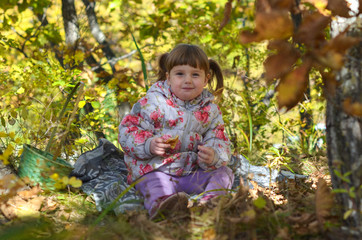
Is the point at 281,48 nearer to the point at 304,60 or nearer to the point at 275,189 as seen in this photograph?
the point at 304,60

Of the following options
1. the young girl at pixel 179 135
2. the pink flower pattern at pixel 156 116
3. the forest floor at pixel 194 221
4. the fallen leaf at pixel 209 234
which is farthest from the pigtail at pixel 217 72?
the fallen leaf at pixel 209 234

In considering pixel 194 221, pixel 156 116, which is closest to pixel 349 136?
pixel 194 221

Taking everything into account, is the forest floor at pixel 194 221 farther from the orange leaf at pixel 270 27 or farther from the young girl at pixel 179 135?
the orange leaf at pixel 270 27

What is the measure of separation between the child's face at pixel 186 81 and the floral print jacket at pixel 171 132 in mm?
63

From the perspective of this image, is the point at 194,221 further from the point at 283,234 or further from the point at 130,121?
the point at 130,121

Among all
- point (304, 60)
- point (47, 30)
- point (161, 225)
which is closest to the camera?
point (304, 60)

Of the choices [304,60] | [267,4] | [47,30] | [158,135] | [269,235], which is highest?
[47,30]

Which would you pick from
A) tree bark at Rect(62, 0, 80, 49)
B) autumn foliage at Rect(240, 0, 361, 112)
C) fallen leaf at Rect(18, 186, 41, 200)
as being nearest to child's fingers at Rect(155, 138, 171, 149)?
fallen leaf at Rect(18, 186, 41, 200)

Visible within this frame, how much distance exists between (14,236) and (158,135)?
4.12ft

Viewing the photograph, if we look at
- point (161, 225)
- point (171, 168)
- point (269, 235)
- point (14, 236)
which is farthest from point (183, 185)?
point (14, 236)

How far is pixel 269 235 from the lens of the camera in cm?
160

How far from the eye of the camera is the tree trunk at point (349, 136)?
1483 millimetres

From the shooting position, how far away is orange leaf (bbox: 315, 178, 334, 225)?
1.57m

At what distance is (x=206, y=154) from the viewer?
244 cm
